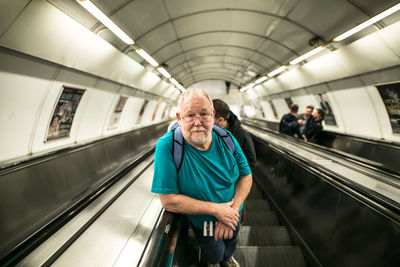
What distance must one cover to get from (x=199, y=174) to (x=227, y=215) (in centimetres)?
45

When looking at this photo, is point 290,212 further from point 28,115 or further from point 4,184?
point 28,115

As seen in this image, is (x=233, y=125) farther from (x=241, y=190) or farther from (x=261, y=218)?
(x=261, y=218)

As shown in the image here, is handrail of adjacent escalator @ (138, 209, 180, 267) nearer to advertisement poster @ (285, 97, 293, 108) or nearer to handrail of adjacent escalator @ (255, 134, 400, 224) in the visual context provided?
handrail of adjacent escalator @ (255, 134, 400, 224)

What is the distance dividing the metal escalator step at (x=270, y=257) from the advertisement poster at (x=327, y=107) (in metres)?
7.71

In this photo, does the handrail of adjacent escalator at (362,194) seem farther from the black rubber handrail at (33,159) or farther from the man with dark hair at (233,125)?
the black rubber handrail at (33,159)

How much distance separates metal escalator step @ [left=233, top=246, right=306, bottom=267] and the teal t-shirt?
127cm

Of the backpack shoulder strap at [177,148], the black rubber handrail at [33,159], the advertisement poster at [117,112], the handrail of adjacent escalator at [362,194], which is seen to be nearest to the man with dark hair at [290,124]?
the handrail of adjacent escalator at [362,194]

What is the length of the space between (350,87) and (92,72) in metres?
9.10

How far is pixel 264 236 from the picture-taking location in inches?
106

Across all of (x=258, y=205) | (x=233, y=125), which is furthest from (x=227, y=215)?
(x=258, y=205)

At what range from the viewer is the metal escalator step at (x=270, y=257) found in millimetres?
2230

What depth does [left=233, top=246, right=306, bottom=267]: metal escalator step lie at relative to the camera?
2230mm

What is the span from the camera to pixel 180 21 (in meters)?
5.31

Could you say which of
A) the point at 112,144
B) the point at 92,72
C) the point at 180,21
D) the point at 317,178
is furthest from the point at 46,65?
the point at 317,178
